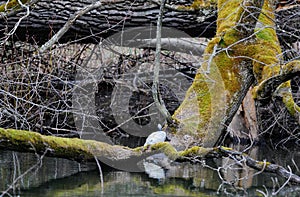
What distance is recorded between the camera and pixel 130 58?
730 cm

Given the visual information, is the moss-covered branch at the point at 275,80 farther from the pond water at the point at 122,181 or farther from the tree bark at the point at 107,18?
the tree bark at the point at 107,18

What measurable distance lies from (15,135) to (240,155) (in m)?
1.65

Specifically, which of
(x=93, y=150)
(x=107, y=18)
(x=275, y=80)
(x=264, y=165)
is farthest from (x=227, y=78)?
(x=107, y=18)

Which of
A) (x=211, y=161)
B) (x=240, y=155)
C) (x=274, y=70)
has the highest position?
(x=274, y=70)

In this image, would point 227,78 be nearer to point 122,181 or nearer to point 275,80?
point 275,80

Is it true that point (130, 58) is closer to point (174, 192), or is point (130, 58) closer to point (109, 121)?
point (109, 121)

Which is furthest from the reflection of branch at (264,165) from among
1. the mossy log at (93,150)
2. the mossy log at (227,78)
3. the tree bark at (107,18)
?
the tree bark at (107,18)

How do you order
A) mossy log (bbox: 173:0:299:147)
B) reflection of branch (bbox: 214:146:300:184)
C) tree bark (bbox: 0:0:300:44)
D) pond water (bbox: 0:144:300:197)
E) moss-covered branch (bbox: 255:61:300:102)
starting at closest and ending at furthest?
pond water (bbox: 0:144:300:197)
reflection of branch (bbox: 214:146:300:184)
moss-covered branch (bbox: 255:61:300:102)
mossy log (bbox: 173:0:299:147)
tree bark (bbox: 0:0:300:44)

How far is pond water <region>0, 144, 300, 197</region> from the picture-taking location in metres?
3.37

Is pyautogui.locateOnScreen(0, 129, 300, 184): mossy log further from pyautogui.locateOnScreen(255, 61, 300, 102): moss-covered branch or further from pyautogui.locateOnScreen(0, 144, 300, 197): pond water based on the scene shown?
pyautogui.locateOnScreen(255, 61, 300, 102): moss-covered branch

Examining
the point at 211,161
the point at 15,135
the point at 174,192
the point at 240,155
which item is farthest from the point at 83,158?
the point at 211,161

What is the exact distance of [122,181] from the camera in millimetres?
3818

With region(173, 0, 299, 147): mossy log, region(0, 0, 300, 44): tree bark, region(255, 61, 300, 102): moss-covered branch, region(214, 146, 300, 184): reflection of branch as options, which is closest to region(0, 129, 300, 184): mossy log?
region(214, 146, 300, 184): reflection of branch

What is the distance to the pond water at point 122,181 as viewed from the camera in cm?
337
